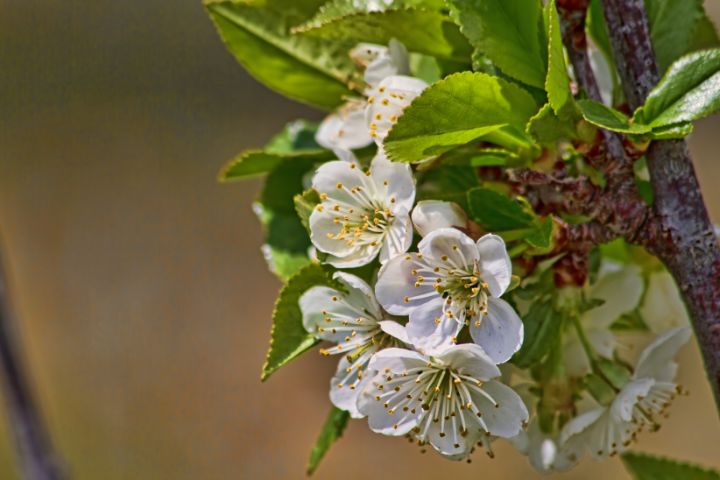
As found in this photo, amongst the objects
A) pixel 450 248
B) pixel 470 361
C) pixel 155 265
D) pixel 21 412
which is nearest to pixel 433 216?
pixel 450 248

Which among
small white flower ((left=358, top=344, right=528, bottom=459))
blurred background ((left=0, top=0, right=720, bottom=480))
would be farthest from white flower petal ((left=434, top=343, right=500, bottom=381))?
blurred background ((left=0, top=0, right=720, bottom=480))

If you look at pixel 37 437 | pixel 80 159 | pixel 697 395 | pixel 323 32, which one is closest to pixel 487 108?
pixel 323 32

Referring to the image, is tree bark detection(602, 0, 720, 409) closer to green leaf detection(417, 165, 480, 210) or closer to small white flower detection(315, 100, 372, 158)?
green leaf detection(417, 165, 480, 210)

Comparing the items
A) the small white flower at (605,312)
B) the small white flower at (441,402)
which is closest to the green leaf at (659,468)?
the small white flower at (605,312)

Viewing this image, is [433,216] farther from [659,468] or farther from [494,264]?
[659,468]

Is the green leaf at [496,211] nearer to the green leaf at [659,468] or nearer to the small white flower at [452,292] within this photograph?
the small white flower at [452,292]
